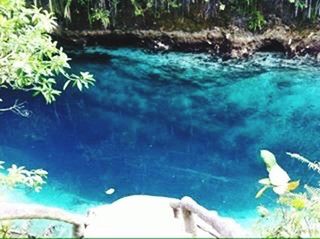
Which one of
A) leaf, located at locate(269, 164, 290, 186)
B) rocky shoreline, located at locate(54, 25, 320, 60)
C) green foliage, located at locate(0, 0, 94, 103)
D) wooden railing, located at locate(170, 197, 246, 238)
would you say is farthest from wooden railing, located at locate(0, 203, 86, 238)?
rocky shoreline, located at locate(54, 25, 320, 60)

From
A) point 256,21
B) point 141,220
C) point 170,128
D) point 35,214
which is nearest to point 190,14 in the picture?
point 256,21

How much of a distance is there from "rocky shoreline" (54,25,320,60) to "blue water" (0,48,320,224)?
35 centimetres

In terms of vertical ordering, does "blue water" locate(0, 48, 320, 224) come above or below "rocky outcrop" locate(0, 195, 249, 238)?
above

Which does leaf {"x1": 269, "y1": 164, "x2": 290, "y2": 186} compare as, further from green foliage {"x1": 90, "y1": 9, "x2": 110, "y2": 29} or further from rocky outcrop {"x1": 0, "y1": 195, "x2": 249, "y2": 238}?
green foliage {"x1": 90, "y1": 9, "x2": 110, "y2": 29}

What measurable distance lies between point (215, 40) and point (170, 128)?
432cm

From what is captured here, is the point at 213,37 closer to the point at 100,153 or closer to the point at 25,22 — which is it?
the point at 100,153

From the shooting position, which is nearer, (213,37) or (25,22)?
(25,22)

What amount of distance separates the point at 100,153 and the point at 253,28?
6123mm

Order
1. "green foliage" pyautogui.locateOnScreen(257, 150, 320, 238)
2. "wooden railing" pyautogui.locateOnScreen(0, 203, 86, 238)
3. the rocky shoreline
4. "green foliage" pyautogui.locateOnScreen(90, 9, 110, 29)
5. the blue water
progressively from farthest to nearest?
the rocky shoreline, "green foliage" pyautogui.locateOnScreen(90, 9, 110, 29), the blue water, "wooden railing" pyautogui.locateOnScreen(0, 203, 86, 238), "green foliage" pyautogui.locateOnScreen(257, 150, 320, 238)

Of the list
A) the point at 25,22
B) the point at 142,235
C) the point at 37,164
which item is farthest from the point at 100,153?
the point at 142,235

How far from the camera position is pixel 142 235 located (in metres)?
1.48

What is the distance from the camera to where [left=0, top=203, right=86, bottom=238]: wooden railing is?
3.01 meters

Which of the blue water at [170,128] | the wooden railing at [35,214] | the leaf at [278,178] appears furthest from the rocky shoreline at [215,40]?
the leaf at [278,178]

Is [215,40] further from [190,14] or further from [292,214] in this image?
[292,214]
